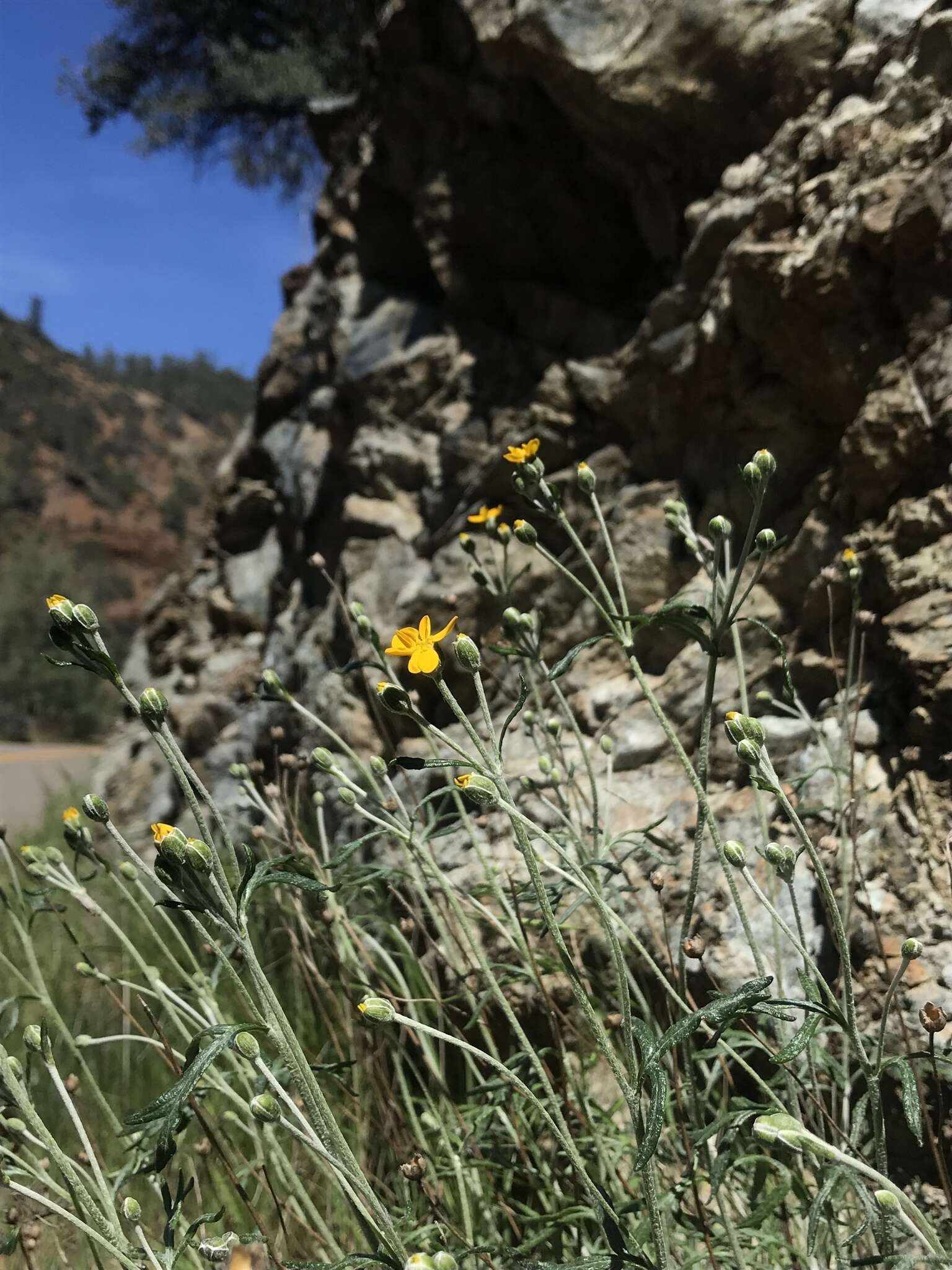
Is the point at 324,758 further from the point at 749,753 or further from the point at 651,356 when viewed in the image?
the point at 651,356

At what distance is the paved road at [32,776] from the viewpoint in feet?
22.5

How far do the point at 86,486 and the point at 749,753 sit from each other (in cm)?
3012

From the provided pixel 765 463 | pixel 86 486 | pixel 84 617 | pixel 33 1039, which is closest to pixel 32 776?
pixel 33 1039

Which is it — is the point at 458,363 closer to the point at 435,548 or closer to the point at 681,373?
the point at 435,548

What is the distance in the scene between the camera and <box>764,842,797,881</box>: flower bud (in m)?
1.23

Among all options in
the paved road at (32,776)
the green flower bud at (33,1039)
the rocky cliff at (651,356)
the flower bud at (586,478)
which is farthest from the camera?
the paved road at (32,776)

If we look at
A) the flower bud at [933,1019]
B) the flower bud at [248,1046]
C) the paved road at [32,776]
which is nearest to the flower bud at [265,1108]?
the flower bud at [248,1046]

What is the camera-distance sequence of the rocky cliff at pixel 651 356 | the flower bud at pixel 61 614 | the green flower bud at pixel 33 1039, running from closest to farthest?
1. the flower bud at pixel 61 614
2. the green flower bud at pixel 33 1039
3. the rocky cliff at pixel 651 356

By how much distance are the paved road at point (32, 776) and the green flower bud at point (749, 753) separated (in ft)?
15.9

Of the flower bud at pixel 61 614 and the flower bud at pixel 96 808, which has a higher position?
the flower bud at pixel 61 614

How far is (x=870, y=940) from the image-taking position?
6.69ft

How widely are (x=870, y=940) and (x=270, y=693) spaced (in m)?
1.55

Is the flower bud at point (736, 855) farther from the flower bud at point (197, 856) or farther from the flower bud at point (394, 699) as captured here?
the flower bud at point (197, 856)

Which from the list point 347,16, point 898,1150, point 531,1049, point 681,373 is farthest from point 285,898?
point 347,16
